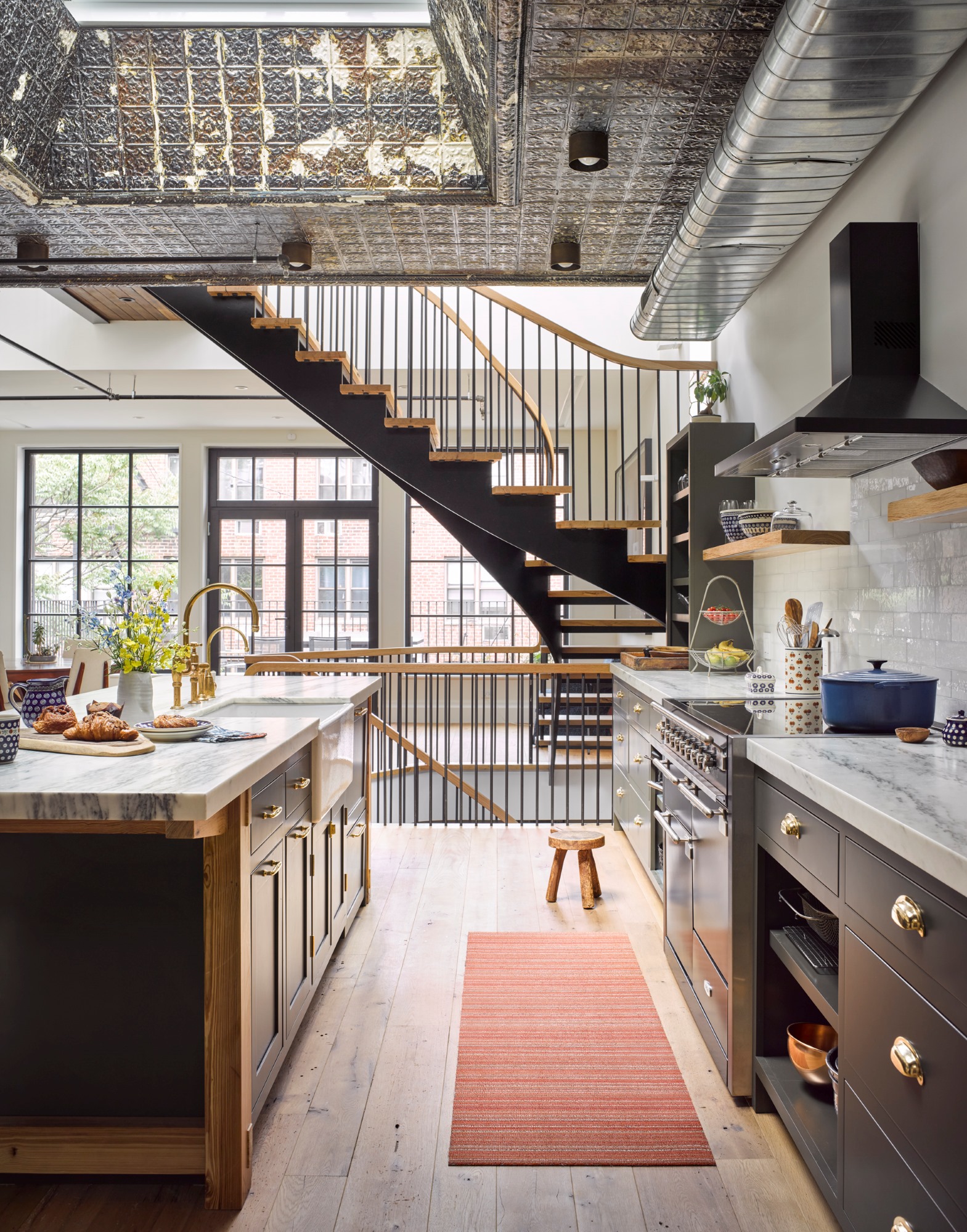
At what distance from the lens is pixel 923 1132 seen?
1292mm

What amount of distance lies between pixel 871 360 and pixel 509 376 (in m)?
2.96

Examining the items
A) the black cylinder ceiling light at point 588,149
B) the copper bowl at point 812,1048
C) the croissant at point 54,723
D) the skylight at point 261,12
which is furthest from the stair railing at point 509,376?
the copper bowl at point 812,1048

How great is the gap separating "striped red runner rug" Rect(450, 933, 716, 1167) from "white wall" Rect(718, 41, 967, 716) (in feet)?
4.52

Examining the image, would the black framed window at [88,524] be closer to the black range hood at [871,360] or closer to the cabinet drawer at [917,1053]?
the black range hood at [871,360]

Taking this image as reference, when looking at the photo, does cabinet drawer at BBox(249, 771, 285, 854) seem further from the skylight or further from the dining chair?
the dining chair

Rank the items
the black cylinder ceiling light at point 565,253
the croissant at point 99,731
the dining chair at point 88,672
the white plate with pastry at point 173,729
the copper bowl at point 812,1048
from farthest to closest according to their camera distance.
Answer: the dining chair at point 88,672
the black cylinder ceiling light at point 565,253
the white plate with pastry at point 173,729
the croissant at point 99,731
the copper bowl at point 812,1048

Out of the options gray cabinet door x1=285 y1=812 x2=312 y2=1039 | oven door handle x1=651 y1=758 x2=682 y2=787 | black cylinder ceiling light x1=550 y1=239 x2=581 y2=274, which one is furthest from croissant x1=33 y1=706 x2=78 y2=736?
black cylinder ceiling light x1=550 y1=239 x2=581 y2=274

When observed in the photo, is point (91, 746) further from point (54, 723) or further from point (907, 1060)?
point (907, 1060)

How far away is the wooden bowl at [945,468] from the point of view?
6.65ft

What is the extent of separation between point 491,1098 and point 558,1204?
1.46 feet

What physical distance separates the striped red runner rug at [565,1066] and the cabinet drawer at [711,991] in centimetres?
18

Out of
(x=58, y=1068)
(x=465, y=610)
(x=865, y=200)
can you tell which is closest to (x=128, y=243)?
(x=865, y=200)

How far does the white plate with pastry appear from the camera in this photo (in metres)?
2.25

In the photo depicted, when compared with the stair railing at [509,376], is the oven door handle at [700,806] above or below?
below
